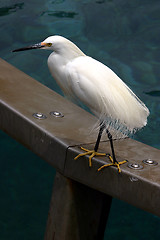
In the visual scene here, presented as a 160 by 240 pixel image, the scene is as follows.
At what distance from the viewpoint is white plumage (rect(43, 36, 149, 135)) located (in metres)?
1.55

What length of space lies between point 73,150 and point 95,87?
24 cm

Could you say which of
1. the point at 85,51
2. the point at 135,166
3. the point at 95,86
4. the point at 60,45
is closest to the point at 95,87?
the point at 95,86

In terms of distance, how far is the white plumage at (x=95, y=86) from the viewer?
5.08 ft

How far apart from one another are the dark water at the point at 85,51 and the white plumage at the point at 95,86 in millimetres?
1070

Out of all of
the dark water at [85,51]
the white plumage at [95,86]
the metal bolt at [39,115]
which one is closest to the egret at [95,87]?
the white plumage at [95,86]

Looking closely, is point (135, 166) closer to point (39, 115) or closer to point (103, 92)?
point (103, 92)

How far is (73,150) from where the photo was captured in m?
1.60

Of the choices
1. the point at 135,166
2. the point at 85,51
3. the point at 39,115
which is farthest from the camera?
the point at 85,51

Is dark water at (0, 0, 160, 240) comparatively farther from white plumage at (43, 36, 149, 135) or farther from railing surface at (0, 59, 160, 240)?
white plumage at (43, 36, 149, 135)

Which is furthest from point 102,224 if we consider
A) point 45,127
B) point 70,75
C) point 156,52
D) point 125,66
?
point 156,52

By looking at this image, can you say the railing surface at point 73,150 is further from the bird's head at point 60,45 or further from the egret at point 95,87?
the bird's head at point 60,45

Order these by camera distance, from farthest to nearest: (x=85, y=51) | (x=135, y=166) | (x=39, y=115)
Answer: (x=85, y=51), (x=39, y=115), (x=135, y=166)

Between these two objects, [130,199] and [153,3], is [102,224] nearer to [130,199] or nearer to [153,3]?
[130,199]

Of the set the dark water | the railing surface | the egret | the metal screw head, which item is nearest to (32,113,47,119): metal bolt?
the railing surface
